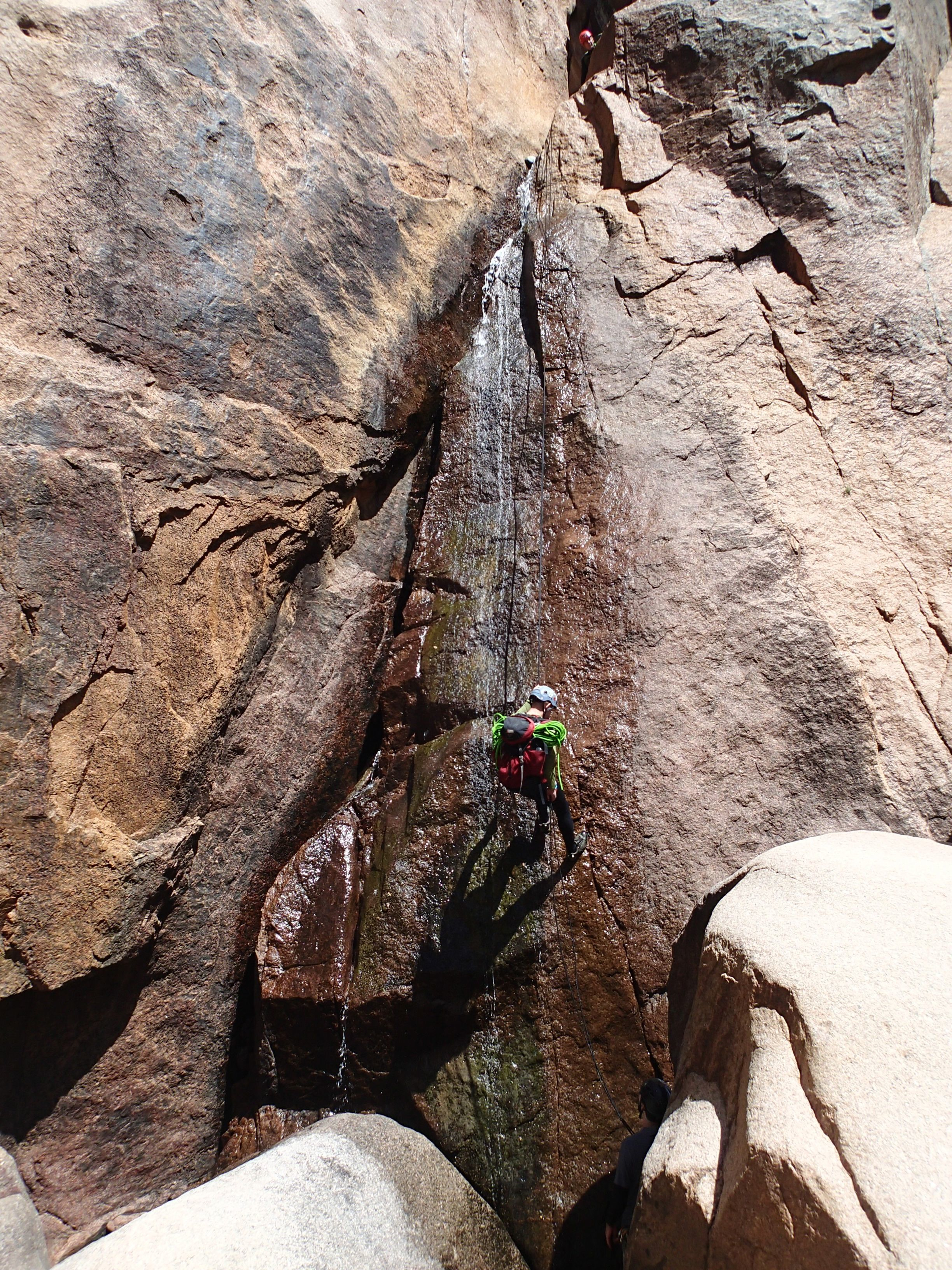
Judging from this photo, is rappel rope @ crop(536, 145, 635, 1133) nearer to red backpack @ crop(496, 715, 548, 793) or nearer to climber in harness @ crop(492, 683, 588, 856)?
climber in harness @ crop(492, 683, 588, 856)

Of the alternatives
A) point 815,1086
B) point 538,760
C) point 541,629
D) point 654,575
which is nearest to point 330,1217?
point 815,1086

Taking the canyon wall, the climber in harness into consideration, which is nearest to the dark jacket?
the canyon wall

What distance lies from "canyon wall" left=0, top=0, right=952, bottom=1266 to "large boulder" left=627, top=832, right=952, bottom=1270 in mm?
1617

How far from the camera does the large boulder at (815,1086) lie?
240 centimetres

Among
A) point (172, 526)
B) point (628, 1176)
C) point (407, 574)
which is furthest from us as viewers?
point (407, 574)

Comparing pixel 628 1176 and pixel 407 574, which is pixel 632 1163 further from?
pixel 407 574

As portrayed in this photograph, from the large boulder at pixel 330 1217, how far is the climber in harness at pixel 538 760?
2117mm

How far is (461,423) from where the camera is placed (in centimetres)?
767

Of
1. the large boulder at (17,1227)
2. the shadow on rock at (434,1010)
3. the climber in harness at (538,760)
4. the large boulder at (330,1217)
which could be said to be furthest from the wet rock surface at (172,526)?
the climber in harness at (538,760)

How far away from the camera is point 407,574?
23.7ft

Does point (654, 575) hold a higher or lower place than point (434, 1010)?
higher

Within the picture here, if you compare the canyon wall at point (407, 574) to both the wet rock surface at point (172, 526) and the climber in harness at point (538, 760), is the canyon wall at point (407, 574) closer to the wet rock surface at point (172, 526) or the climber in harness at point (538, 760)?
the wet rock surface at point (172, 526)

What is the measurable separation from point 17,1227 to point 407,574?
515cm

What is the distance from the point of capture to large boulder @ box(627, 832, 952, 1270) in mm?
2396
